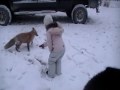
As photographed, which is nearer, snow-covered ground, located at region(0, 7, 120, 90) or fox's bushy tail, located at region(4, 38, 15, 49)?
snow-covered ground, located at region(0, 7, 120, 90)

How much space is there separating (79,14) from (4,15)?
2731mm

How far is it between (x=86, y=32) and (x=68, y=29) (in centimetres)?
68

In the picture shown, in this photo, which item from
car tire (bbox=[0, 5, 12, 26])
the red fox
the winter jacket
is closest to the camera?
the winter jacket

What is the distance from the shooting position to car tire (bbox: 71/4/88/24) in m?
11.4

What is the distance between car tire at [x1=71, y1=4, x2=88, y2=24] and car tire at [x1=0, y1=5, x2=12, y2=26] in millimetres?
2333

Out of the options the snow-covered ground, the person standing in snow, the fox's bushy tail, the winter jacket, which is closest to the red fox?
the fox's bushy tail

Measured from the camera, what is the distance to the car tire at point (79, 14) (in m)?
11.4

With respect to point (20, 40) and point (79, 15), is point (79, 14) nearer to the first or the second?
point (79, 15)

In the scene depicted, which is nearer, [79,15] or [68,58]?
[68,58]

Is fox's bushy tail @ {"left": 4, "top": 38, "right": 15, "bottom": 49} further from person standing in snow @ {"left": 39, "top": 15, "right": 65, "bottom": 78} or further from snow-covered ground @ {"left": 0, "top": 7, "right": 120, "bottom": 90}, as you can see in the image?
person standing in snow @ {"left": 39, "top": 15, "right": 65, "bottom": 78}

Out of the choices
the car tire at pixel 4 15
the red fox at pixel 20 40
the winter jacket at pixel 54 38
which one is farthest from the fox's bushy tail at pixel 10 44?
the car tire at pixel 4 15

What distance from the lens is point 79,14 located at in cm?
1142

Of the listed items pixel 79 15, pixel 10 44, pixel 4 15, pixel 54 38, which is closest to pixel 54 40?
pixel 54 38

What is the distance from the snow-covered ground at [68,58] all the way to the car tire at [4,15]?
9.3 inches
